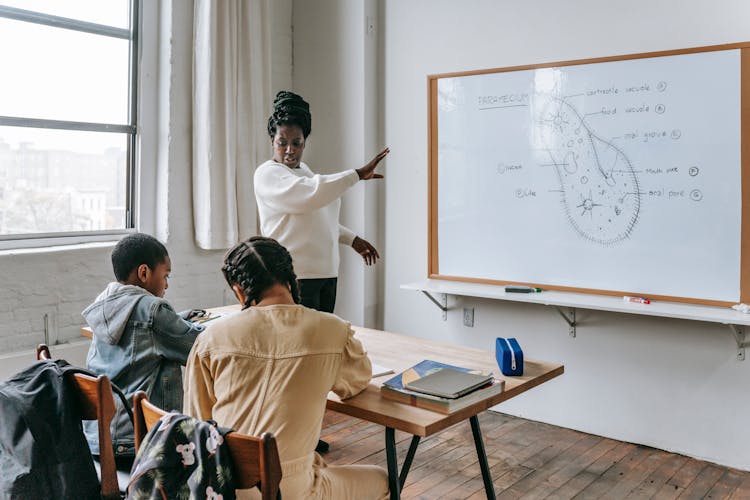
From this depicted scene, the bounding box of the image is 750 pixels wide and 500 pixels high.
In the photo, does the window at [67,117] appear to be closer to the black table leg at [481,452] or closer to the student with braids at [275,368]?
the student with braids at [275,368]

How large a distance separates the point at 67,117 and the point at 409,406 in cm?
266

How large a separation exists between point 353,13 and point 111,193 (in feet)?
5.81

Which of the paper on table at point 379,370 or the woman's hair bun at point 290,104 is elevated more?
the woman's hair bun at point 290,104

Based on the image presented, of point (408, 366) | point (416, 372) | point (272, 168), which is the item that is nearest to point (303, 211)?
point (272, 168)

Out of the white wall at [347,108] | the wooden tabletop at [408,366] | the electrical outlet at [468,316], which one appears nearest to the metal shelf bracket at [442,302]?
the electrical outlet at [468,316]

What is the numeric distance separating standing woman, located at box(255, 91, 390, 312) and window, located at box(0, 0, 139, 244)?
3.75ft

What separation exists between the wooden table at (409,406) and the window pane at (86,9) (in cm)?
229

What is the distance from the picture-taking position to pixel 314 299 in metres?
3.00

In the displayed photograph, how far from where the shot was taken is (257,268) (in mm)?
1610

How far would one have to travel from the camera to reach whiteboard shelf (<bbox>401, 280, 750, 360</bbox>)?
2.76m

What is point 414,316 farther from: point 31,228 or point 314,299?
point 31,228

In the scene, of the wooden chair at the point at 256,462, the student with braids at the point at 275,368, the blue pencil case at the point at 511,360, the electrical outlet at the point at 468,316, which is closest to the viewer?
the wooden chair at the point at 256,462

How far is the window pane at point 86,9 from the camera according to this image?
329cm

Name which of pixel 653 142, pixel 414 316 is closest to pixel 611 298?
Result: pixel 653 142
